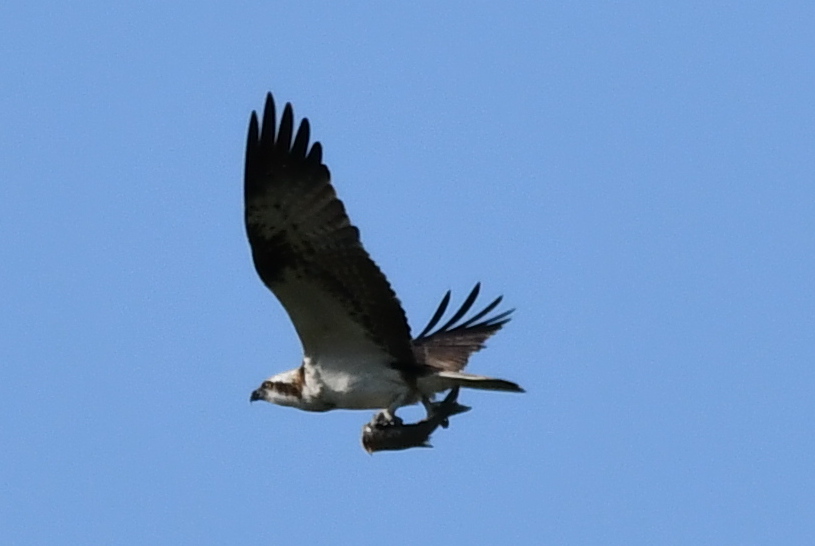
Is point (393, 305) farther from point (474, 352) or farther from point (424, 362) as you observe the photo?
point (474, 352)

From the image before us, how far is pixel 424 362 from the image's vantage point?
1412 cm

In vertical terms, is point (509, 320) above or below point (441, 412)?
above

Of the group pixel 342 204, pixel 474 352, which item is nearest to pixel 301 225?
pixel 342 204

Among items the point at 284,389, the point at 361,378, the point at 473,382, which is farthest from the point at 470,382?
the point at 284,389

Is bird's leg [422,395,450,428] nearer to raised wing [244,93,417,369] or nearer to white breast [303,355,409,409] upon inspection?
white breast [303,355,409,409]

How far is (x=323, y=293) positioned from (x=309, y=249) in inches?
14.1

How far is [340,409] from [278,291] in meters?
1.24

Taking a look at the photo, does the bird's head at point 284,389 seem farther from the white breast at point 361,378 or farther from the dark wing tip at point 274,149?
the dark wing tip at point 274,149

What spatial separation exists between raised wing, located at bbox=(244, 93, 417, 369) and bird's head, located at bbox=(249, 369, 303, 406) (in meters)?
0.52

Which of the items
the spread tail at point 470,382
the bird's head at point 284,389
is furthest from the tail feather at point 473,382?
the bird's head at point 284,389

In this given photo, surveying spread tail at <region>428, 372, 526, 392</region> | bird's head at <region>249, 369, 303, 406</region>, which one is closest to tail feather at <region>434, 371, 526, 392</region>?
spread tail at <region>428, 372, 526, 392</region>

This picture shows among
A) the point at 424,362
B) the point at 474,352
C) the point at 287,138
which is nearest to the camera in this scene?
the point at 287,138

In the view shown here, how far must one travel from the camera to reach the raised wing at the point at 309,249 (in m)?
13.1

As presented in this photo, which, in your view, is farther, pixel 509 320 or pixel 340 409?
pixel 509 320
